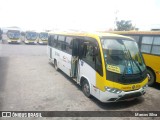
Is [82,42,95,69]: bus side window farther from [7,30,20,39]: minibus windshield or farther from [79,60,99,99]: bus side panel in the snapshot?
[7,30,20,39]: minibus windshield

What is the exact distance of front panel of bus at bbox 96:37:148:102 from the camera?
6559mm

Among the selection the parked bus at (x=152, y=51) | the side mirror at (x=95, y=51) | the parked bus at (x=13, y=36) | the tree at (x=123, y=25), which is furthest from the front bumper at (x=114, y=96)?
the tree at (x=123, y=25)

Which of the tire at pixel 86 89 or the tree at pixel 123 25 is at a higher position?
the tree at pixel 123 25

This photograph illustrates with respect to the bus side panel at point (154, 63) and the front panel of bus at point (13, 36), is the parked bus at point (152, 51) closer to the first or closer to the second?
the bus side panel at point (154, 63)

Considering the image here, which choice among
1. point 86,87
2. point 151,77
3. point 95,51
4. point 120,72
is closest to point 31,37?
point 151,77

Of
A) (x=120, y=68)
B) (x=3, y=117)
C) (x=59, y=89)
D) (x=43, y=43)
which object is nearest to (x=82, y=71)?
(x=59, y=89)

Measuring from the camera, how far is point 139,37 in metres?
10.8

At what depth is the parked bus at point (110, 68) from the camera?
6.58m

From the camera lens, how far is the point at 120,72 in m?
6.61

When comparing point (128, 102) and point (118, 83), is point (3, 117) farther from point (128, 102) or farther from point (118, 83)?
point (128, 102)

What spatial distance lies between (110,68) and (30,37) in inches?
1146

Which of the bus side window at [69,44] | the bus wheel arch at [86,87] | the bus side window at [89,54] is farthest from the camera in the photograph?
the bus side window at [69,44]

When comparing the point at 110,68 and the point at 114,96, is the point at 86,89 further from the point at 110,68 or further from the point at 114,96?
the point at 110,68

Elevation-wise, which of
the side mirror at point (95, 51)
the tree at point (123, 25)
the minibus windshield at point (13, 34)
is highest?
the tree at point (123, 25)
